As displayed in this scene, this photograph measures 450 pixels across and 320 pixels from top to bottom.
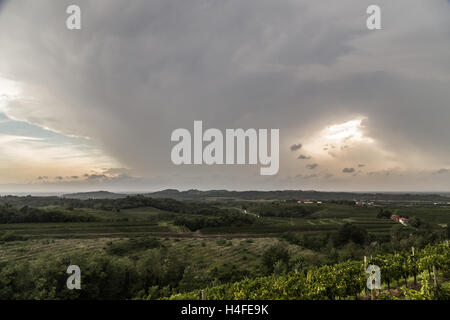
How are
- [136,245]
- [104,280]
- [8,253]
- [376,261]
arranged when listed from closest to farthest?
1. [376,261]
2. [104,280]
3. [8,253]
4. [136,245]

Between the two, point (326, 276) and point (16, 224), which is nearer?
point (326, 276)

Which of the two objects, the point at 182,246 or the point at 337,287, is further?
the point at 182,246

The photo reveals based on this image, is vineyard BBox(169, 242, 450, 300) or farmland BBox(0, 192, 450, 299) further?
farmland BBox(0, 192, 450, 299)

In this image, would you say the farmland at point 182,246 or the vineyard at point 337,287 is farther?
the farmland at point 182,246

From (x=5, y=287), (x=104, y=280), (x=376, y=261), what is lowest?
(x=104, y=280)

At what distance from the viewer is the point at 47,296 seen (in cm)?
2152

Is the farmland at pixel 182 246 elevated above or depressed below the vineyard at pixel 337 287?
below

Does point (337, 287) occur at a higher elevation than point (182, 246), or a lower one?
higher

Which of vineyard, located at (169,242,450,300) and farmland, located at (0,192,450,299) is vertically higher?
vineyard, located at (169,242,450,300)
